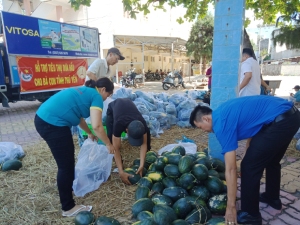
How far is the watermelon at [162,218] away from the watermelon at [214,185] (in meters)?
0.75

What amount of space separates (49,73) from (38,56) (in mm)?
835

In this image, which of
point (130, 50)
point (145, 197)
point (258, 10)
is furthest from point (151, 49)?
point (145, 197)

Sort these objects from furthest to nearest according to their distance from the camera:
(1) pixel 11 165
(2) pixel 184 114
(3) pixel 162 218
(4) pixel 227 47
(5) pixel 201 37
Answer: (5) pixel 201 37 < (2) pixel 184 114 < (1) pixel 11 165 < (4) pixel 227 47 < (3) pixel 162 218

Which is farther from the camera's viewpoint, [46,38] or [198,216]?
[46,38]

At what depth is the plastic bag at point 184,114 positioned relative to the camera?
6540 mm

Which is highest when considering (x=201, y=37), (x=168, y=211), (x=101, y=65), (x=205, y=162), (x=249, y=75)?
(x=201, y=37)

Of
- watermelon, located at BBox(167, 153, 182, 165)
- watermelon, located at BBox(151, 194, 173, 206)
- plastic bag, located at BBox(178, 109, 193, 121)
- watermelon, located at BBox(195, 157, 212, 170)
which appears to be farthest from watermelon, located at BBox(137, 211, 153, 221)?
plastic bag, located at BBox(178, 109, 193, 121)

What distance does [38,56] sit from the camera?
9.07 metres

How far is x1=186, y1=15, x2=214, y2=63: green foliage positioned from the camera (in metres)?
23.1

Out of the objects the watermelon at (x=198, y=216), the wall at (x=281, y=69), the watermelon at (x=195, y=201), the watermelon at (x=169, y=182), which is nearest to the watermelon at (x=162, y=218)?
the watermelon at (x=198, y=216)

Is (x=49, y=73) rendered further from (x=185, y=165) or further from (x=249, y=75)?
(x=185, y=165)

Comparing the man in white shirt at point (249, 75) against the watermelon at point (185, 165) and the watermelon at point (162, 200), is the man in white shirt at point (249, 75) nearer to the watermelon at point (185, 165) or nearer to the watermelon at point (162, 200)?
the watermelon at point (185, 165)

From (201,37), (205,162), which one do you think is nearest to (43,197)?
(205,162)

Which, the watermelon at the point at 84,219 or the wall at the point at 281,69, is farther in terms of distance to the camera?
the wall at the point at 281,69
